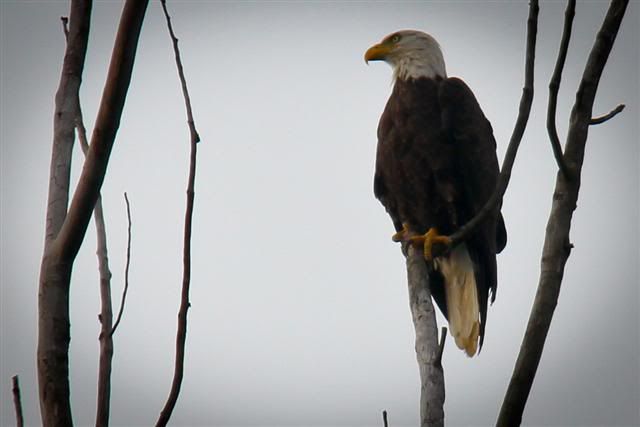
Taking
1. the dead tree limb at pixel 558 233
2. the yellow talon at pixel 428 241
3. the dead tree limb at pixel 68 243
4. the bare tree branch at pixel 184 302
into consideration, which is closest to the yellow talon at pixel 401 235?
→ the yellow talon at pixel 428 241

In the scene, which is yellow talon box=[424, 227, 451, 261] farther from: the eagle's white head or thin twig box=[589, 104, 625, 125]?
thin twig box=[589, 104, 625, 125]

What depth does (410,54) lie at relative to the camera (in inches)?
232

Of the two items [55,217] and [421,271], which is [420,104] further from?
[55,217]

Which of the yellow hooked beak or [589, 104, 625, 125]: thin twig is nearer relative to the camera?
[589, 104, 625, 125]: thin twig

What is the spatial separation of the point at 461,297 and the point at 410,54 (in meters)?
1.62

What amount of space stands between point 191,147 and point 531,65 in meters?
1.03

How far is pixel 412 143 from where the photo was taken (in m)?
5.35

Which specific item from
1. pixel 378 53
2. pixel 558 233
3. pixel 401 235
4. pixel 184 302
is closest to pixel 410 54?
pixel 378 53

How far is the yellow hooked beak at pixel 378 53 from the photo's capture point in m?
6.02

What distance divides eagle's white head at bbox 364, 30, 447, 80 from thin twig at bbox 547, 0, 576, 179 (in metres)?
2.88

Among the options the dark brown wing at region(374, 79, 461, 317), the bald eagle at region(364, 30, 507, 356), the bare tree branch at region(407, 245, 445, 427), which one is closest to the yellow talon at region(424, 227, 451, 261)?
the bald eagle at region(364, 30, 507, 356)

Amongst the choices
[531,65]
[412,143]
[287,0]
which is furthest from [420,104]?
[287,0]

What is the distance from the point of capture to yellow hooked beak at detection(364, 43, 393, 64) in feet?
19.8

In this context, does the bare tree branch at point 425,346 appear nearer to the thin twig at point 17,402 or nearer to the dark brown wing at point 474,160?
the thin twig at point 17,402
